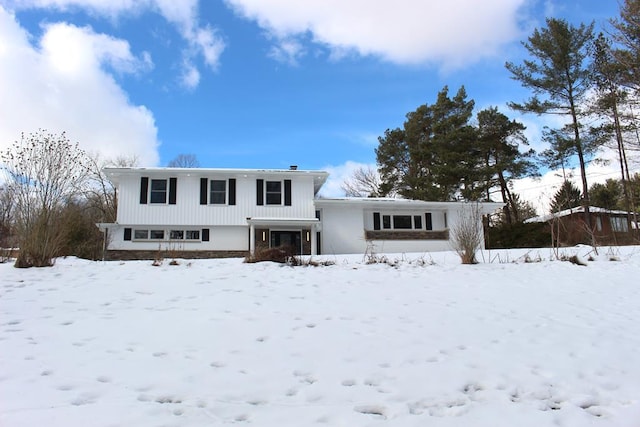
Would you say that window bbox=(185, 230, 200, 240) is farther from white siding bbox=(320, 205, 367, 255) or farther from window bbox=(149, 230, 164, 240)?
white siding bbox=(320, 205, 367, 255)

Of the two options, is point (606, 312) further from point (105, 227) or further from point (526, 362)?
point (105, 227)

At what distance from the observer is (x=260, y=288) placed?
707cm

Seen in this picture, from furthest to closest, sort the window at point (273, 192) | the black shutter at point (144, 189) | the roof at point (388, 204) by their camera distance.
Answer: the roof at point (388, 204), the window at point (273, 192), the black shutter at point (144, 189)

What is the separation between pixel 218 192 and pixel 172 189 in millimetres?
2197

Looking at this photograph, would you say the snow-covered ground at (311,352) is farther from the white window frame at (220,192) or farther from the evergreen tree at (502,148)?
the evergreen tree at (502,148)

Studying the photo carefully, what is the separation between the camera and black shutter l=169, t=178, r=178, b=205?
20891 mm

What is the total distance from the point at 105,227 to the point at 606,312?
19995 millimetres

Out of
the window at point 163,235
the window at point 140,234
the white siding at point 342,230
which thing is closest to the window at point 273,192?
the white siding at point 342,230

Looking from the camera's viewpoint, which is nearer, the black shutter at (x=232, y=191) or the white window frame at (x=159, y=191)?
the white window frame at (x=159, y=191)

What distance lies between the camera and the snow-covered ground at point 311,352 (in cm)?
321

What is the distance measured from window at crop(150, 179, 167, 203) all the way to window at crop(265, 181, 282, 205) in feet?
16.2

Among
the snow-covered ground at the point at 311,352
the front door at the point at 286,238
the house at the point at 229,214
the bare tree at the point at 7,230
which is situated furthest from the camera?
the front door at the point at 286,238

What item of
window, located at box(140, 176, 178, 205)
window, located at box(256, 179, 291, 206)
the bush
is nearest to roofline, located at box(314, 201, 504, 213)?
window, located at box(256, 179, 291, 206)

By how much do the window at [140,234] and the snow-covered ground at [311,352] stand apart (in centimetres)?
1332
